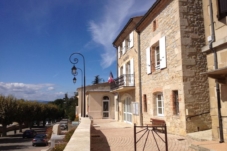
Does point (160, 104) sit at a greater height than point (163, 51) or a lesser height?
lesser

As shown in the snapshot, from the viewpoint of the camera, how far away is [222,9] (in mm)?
5867

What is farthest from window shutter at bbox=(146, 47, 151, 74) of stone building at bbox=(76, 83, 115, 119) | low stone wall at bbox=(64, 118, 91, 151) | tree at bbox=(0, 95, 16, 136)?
tree at bbox=(0, 95, 16, 136)

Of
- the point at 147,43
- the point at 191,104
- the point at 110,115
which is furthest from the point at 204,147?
the point at 110,115

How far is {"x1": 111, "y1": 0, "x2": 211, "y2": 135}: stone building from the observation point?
9664 mm

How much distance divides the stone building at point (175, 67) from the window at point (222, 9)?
3.79m

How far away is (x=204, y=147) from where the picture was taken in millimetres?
5383

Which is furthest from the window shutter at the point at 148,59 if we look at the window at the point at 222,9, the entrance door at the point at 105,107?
the entrance door at the point at 105,107

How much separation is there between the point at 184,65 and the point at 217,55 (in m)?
3.58

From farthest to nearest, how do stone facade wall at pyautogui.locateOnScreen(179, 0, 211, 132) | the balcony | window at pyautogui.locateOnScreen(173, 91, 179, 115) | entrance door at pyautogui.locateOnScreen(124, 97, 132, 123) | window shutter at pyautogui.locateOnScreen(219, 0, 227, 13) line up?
entrance door at pyautogui.locateOnScreen(124, 97, 132, 123) → the balcony → window at pyautogui.locateOnScreen(173, 91, 179, 115) → stone facade wall at pyautogui.locateOnScreen(179, 0, 211, 132) → window shutter at pyautogui.locateOnScreen(219, 0, 227, 13)

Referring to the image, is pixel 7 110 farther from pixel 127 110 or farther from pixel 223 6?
pixel 223 6

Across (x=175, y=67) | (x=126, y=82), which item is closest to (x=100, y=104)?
(x=126, y=82)

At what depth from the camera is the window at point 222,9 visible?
580 centimetres

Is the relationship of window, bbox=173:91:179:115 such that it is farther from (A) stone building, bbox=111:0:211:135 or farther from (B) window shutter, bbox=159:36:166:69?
(B) window shutter, bbox=159:36:166:69

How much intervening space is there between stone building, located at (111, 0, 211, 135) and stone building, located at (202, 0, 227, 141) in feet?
10.6
